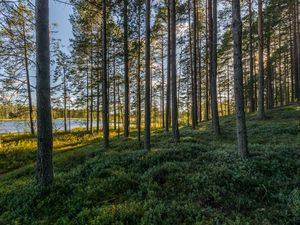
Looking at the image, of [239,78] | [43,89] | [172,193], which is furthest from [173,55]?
[172,193]

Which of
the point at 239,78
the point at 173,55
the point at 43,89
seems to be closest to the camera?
the point at 43,89

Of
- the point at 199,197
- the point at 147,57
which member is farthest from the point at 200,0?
the point at 199,197

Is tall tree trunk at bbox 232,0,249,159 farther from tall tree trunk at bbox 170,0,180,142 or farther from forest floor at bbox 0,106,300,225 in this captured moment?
tall tree trunk at bbox 170,0,180,142

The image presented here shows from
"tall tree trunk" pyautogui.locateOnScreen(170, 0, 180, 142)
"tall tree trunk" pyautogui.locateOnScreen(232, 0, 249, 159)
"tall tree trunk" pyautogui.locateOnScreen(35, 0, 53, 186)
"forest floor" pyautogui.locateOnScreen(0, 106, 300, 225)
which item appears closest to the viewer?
"forest floor" pyautogui.locateOnScreen(0, 106, 300, 225)

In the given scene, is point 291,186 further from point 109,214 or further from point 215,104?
point 215,104

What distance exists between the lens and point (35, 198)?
557cm

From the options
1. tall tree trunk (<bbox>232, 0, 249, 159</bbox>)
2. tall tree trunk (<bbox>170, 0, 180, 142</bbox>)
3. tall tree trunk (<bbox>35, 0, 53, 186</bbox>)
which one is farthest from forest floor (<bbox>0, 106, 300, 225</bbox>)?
tall tree trunk (<bbox>170, 0, 180, 142</bbox>)

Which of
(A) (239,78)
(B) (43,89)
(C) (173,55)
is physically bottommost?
(B) (43,89)

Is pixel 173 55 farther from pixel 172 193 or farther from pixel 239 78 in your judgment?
pixel 172 193

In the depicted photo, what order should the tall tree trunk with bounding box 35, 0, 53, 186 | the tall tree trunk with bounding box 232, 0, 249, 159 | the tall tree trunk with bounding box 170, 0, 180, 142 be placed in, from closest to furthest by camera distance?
the tall tree trunk with bounding box 35, 0, 53, 186 → the tall tree trunk with bounding box 232, 0, 249, 159 → the tall tree trunk with bounding box 170, 0, 180, 142

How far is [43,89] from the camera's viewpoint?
5.77 m

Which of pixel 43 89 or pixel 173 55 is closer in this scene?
pixel 43 89

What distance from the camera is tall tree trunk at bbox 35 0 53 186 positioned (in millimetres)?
5711

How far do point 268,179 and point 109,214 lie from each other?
427 cm
